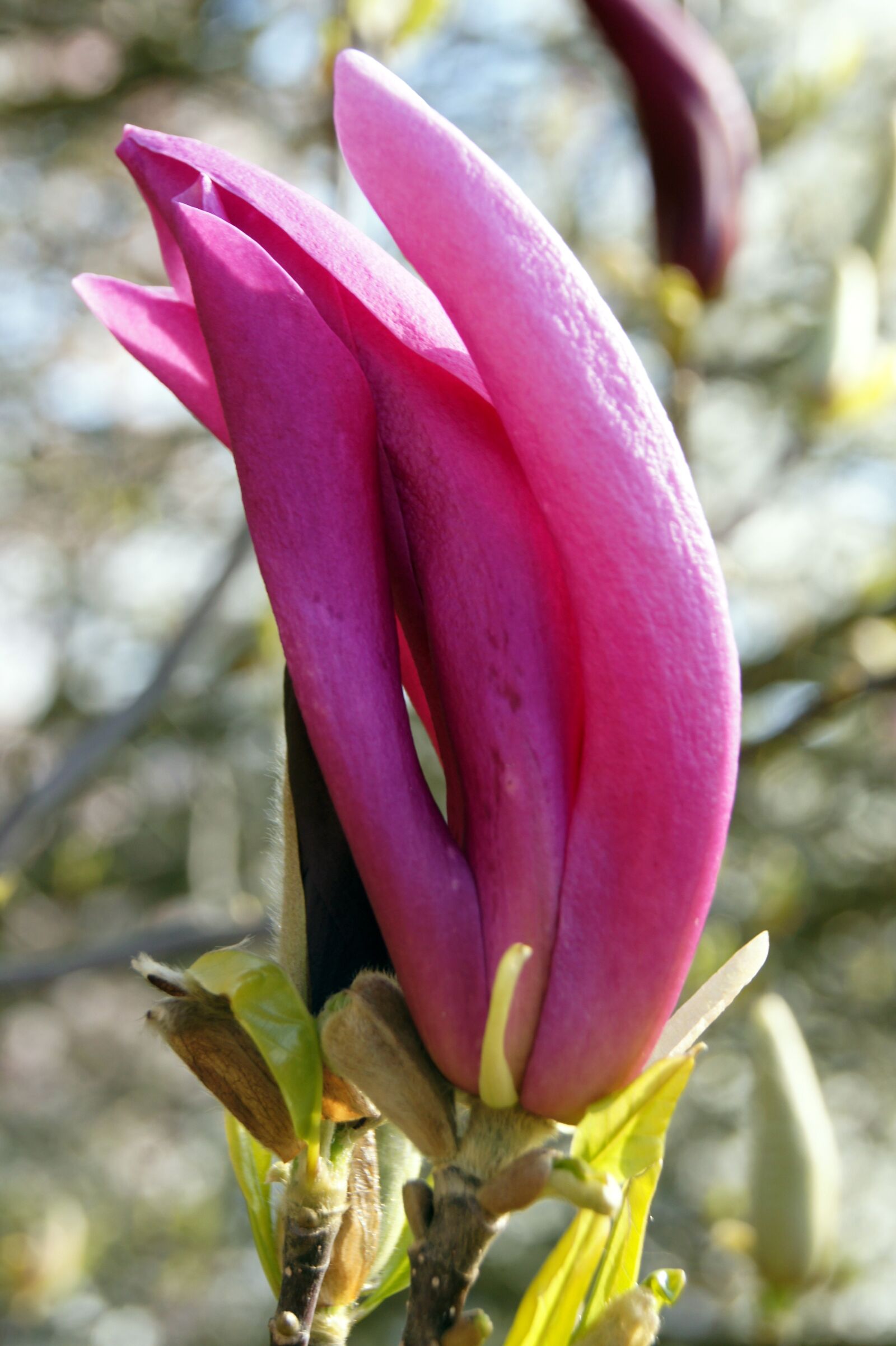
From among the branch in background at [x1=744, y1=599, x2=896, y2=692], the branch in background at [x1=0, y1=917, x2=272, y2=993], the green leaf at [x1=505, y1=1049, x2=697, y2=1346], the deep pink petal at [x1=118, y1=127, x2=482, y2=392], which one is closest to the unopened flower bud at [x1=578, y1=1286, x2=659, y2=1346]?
the green leaf at [x1=505, y1=1049, x2=697, y2=1346]

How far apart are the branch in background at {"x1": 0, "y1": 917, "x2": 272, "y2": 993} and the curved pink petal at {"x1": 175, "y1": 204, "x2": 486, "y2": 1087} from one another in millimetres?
681

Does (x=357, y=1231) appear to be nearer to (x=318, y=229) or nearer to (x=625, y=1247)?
(x=625, y=1247)

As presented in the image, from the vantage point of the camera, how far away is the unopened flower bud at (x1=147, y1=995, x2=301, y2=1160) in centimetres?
36

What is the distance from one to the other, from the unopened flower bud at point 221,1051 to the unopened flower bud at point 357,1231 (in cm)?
5

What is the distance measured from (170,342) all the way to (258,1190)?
0.27 meters

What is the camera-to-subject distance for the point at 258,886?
2.41m

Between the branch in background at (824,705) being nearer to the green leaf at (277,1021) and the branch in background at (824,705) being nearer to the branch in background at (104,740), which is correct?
the branch in background at (104,740)

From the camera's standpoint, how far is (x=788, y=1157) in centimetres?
74

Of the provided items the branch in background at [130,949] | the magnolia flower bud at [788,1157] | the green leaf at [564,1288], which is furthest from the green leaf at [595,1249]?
the branch in background at [130,949]

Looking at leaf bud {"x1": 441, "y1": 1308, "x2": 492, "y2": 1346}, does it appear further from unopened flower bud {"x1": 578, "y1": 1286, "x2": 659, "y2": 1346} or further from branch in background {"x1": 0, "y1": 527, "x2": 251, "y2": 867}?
branch in background {"x1": 0, "y1": 527, "x2": 251, "y2": 867}

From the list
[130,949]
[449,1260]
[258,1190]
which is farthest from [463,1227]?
[130,949]

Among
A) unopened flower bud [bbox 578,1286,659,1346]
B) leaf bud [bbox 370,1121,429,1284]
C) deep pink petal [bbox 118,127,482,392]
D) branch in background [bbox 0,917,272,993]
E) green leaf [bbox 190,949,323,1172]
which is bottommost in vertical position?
unopened flower bud [bbox 578,1286,659,1346]

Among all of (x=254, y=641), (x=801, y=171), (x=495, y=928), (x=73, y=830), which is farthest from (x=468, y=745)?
(x=801, y=171)

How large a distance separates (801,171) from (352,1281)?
8.68 ft
